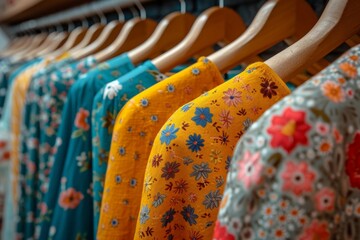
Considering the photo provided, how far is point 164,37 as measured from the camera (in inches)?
32.5

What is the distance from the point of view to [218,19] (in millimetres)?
723

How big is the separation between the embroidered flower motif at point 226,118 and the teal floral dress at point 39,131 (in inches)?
18.3

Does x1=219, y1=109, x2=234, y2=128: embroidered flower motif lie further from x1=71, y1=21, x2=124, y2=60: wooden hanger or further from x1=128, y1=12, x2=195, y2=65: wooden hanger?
x1=71, y1=21, x2=124, y2=60: wooden hanger

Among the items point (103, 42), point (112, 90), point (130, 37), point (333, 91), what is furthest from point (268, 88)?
point (103, 42)

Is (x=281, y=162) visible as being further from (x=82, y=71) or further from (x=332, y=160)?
(x=82, y=71)

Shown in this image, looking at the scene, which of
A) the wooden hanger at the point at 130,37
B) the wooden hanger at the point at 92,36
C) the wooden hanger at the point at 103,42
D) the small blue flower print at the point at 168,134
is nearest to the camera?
the small blue flower print at the point at 168,134

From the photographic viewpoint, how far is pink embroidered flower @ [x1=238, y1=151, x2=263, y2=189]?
31 cm

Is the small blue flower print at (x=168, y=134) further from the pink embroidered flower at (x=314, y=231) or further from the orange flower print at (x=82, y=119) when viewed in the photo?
the orange flower print at (x=82, y=119)

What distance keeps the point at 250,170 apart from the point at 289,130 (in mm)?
38

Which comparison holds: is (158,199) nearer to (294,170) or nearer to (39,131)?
(294,170)

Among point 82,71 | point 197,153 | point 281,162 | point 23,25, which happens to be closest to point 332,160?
point 281,162

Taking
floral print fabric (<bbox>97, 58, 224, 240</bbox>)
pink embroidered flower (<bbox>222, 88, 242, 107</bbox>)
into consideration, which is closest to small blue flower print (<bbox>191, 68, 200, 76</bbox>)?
floral print fabric (<bbox>97, 58, 224, 240</bbox>)

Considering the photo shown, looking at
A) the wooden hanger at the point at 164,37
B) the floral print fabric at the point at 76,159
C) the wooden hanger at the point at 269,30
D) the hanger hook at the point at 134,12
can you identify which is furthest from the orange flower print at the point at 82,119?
the hanger hook at the point at 134,12

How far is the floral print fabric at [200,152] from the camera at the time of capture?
449mm
